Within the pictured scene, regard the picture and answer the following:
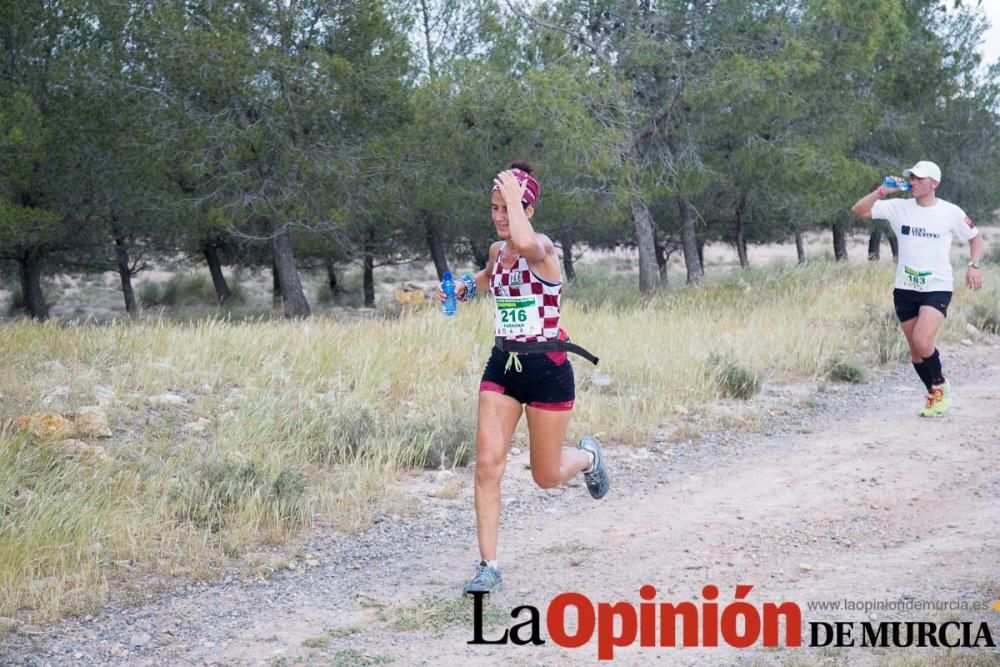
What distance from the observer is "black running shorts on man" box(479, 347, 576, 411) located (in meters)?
5.39

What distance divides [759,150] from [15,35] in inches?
531

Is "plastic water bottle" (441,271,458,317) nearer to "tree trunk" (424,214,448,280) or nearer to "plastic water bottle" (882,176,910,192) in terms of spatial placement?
"plastic water bottle" (882,176,910,192)

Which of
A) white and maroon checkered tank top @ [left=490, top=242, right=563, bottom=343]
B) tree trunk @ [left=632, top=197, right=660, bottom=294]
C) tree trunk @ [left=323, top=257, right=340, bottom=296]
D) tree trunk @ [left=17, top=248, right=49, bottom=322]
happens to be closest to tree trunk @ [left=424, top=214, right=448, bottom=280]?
tree trunk @ [left=323, top=257, right=340, bottom=296]

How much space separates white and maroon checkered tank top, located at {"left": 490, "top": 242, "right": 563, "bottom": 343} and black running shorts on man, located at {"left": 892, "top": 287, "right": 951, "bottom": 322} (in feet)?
16.0

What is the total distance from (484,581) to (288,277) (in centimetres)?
1788

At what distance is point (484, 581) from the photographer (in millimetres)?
5312

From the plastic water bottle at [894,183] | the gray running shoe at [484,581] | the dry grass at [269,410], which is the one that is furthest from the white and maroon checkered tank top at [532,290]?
the plastic water bottle at [894,183]

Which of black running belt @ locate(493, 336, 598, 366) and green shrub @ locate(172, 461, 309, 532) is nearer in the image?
black running belt @ locate(493, 336, 598, 366)

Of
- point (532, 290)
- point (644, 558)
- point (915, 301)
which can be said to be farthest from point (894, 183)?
point (532, 290)

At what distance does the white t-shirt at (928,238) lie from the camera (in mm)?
9078

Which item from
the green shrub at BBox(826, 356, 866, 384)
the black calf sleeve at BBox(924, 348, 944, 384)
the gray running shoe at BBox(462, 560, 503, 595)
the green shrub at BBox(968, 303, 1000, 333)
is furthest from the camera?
the green shrub at BBox(968, 303, 1000, 333)

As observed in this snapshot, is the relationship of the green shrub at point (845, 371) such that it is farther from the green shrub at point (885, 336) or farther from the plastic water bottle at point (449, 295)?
the plastic water bottle at point (449, 295)

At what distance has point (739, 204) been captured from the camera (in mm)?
26250

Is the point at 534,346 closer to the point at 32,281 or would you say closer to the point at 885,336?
the point at 885,336
